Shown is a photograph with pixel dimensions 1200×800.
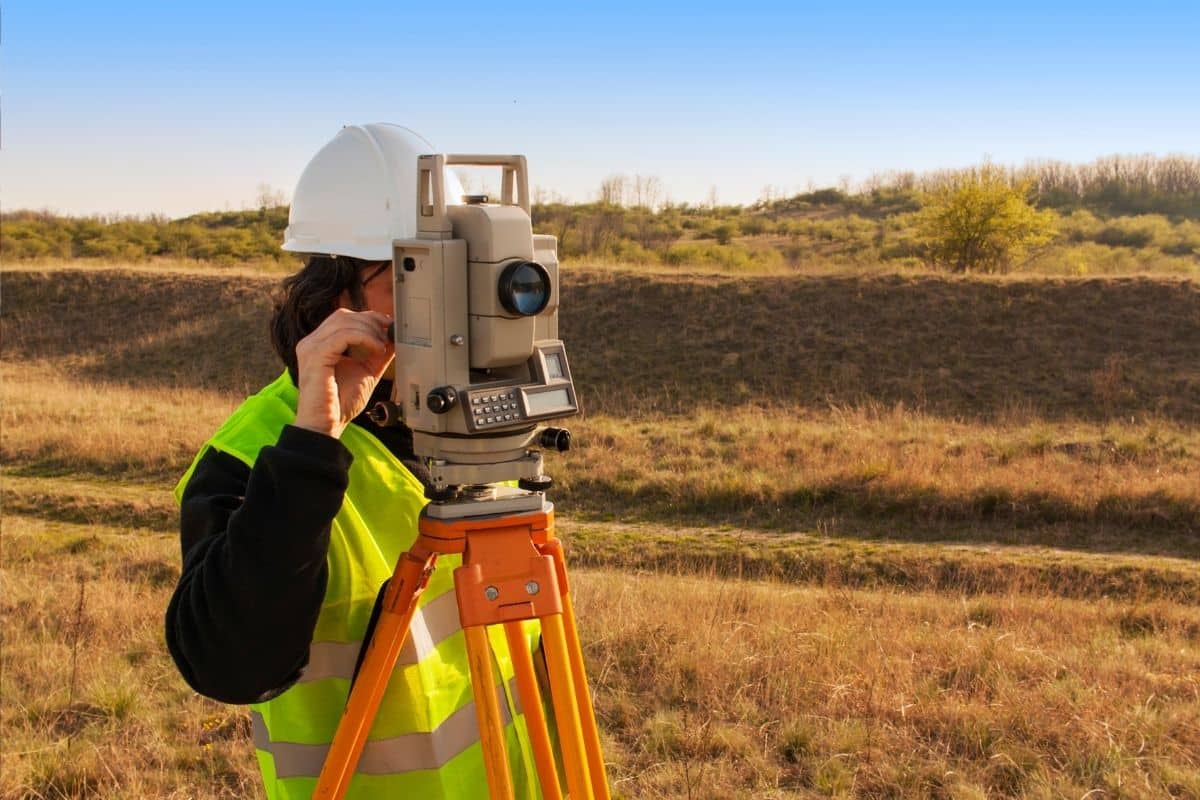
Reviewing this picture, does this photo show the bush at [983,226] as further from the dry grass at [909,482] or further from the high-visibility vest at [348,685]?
the high-visibility vest at [348,685]

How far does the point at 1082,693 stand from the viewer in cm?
371

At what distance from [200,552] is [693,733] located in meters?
2.50

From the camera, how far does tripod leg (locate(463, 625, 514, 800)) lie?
4.92ft

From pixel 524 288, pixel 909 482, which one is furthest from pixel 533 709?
pixel 909 482

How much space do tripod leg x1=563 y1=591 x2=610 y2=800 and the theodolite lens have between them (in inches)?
19.4

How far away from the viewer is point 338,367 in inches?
59.2

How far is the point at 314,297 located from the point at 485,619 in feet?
2.07

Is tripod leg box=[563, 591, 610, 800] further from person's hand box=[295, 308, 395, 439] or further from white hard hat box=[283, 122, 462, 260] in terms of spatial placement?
white hard hat box=[283, 122, 462, 260]

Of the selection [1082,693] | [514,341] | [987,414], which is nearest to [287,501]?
[514,341]

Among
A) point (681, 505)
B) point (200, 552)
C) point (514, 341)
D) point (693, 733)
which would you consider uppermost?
point (514, 341)

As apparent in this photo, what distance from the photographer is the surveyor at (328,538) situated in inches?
51.9

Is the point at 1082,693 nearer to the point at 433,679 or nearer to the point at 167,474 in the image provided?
the point at 433,679

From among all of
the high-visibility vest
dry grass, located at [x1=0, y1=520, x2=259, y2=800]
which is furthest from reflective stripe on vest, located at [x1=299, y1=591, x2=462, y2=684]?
dry grass, located at [x1=0, y1=520, x2=259, y2=800]

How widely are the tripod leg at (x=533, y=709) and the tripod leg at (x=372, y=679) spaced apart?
16 centimetres
